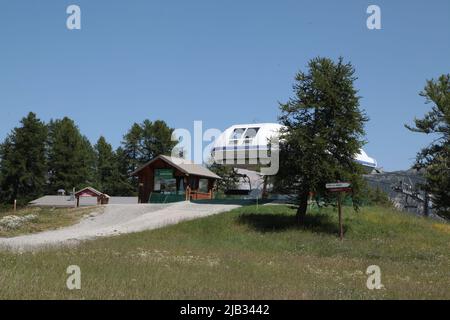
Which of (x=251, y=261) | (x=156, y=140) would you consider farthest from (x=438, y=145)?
(x=156, y=140)

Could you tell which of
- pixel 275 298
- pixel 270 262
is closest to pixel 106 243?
pixel 270 262

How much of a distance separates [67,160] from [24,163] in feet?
22.8

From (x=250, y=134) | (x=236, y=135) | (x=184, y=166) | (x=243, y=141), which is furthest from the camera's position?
(x=184, y=166)

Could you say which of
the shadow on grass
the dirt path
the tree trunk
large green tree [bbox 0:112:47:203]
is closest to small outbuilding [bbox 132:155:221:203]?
the dirt path

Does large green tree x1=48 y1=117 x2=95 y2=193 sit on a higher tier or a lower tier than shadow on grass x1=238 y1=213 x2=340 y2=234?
higher

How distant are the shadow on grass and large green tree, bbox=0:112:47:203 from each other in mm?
61281

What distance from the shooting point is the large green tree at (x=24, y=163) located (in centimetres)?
8269

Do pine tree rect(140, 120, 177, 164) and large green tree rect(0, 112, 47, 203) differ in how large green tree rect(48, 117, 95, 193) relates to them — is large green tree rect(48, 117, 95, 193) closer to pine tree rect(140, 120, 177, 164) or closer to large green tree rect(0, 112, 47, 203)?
large green tree rect(0, 112, 47, 203)

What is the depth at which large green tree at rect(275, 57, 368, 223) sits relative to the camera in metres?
26.8

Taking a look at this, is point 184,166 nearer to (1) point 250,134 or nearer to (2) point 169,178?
(2) point 169,178

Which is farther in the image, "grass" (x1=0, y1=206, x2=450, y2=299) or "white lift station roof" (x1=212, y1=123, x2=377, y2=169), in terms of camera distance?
"white lift station roof" (x1=212, y1=123, x2=377, y2=169)

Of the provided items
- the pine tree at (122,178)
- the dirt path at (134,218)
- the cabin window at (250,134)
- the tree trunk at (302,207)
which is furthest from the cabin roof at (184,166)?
the pine tree at (122,178)

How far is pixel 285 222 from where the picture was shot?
93.4 feet

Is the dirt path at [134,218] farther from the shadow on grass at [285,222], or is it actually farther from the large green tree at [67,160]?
the large green tree at [67,160]
